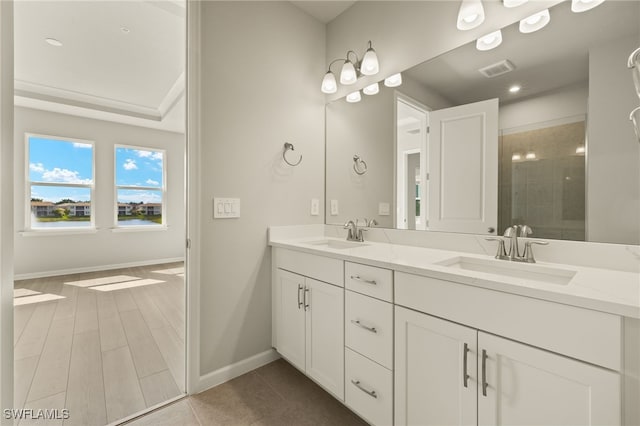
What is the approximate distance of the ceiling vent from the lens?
1358mm

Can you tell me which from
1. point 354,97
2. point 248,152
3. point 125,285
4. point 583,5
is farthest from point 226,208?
point 125,285

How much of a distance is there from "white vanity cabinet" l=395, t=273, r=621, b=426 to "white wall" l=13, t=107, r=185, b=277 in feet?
14.8

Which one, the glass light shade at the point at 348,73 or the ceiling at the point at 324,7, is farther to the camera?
the ceiling at the point at 324,7

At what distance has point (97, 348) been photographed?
2.18 meters

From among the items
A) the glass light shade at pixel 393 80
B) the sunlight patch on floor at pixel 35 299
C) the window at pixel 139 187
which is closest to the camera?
the glass light shade at pixel 393 80

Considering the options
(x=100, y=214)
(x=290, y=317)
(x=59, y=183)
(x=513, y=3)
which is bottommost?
(x=290, y=317)

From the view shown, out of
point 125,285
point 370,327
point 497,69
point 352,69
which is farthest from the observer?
point 125,285

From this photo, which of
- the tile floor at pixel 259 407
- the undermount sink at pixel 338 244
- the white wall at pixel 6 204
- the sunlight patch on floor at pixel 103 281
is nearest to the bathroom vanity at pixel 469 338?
the tile floor at pixel 259 407

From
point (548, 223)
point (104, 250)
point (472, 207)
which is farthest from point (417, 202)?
point (104, 250)

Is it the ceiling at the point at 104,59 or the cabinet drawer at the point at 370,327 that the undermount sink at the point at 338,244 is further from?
the ceiling at the point at 104,59

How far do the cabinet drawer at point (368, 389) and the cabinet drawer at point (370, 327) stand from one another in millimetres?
44

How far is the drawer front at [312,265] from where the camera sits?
1473 millimetres

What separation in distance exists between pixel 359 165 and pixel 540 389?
161cm

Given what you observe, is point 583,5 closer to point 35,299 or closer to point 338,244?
point 338,244
